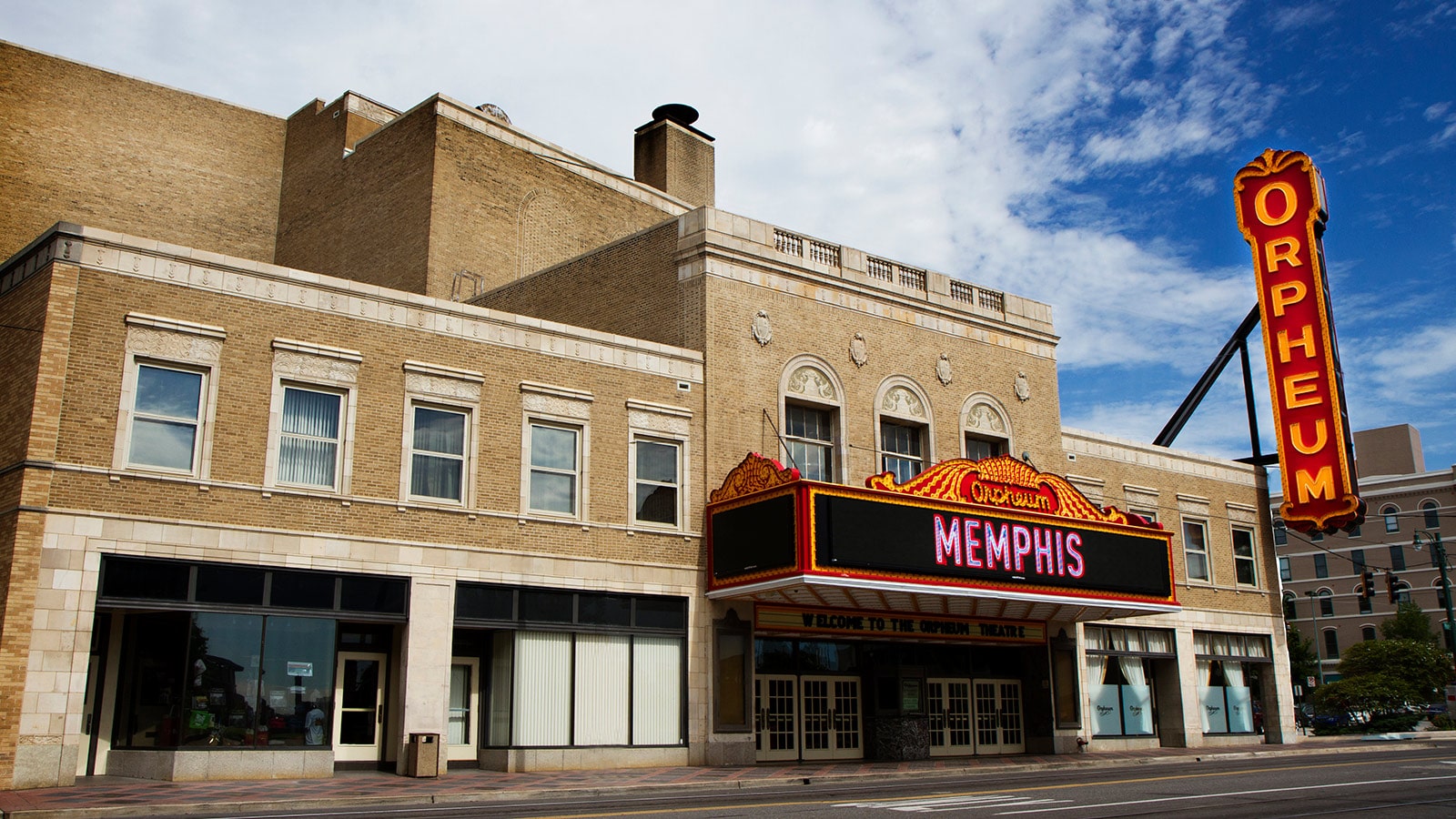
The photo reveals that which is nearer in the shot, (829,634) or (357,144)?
(829,634)

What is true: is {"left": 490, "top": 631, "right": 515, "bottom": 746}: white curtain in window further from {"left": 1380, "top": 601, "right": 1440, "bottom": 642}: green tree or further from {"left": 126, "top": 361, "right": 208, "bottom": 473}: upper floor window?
{"left": 1380, "top": 601, "right": 1440, "bottom": 642}: green tree

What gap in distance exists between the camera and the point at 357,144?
37469mm

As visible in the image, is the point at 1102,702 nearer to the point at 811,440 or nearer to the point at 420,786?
the point at 811,440

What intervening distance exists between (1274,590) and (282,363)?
33412 millimetres

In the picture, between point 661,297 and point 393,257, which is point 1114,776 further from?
point 393,257

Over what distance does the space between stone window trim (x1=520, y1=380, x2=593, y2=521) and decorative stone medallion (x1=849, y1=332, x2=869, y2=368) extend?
24.1 feet

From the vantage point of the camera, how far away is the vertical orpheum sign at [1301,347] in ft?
126

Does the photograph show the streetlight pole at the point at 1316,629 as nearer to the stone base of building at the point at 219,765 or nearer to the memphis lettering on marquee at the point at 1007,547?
the memphis lettering on marquee at the point at 1007,547

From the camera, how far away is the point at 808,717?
2803 centimetres

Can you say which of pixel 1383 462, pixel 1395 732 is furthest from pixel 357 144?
pixel 1383 462

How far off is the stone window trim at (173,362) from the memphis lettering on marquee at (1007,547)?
47.4 feet

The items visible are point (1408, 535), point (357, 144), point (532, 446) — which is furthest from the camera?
point (1408, 535)

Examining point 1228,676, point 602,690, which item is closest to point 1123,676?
point 1228,676

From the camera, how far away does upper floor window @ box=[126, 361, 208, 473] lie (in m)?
20.0
